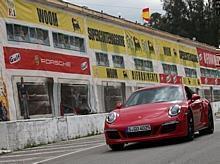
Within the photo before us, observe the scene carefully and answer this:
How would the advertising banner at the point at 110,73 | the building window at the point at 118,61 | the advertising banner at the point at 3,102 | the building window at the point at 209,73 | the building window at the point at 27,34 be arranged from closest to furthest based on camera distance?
1. the advertising banner at the point at 3,102
2. the building window at the point at 27,34
3. the advertising banner at the point at 110,73
4. the building window at the point at 118,61
5. the building window at the point at 209,73

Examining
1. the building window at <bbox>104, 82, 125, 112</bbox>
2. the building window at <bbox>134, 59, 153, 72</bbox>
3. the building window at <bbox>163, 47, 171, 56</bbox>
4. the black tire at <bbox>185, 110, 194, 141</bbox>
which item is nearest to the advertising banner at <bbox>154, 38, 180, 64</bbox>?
the building window at <bbox>163, 47, 171, 56</bbox>

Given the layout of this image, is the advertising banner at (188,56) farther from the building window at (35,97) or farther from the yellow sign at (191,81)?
the building window at (35,97)

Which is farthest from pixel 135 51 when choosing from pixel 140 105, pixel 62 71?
pixel 140 105

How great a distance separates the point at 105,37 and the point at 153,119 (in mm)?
23229

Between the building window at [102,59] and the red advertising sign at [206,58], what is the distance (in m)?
23.7

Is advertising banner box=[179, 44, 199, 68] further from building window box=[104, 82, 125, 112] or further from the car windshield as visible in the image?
the car windshield

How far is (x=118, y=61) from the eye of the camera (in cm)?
3606

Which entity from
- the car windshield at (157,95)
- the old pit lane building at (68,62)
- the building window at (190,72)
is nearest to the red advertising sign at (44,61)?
the old pit lane building at (68,62)

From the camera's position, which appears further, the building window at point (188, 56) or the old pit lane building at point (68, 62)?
the building window at point (188, 56)

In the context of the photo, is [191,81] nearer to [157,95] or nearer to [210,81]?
[210,81]

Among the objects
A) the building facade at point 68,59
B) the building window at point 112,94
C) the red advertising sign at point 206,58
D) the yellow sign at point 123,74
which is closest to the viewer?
the building facade at point 68,59

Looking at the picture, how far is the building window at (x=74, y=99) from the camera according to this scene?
1115 inches

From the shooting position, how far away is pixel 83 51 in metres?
31.3

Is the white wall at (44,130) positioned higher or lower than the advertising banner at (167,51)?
lower
